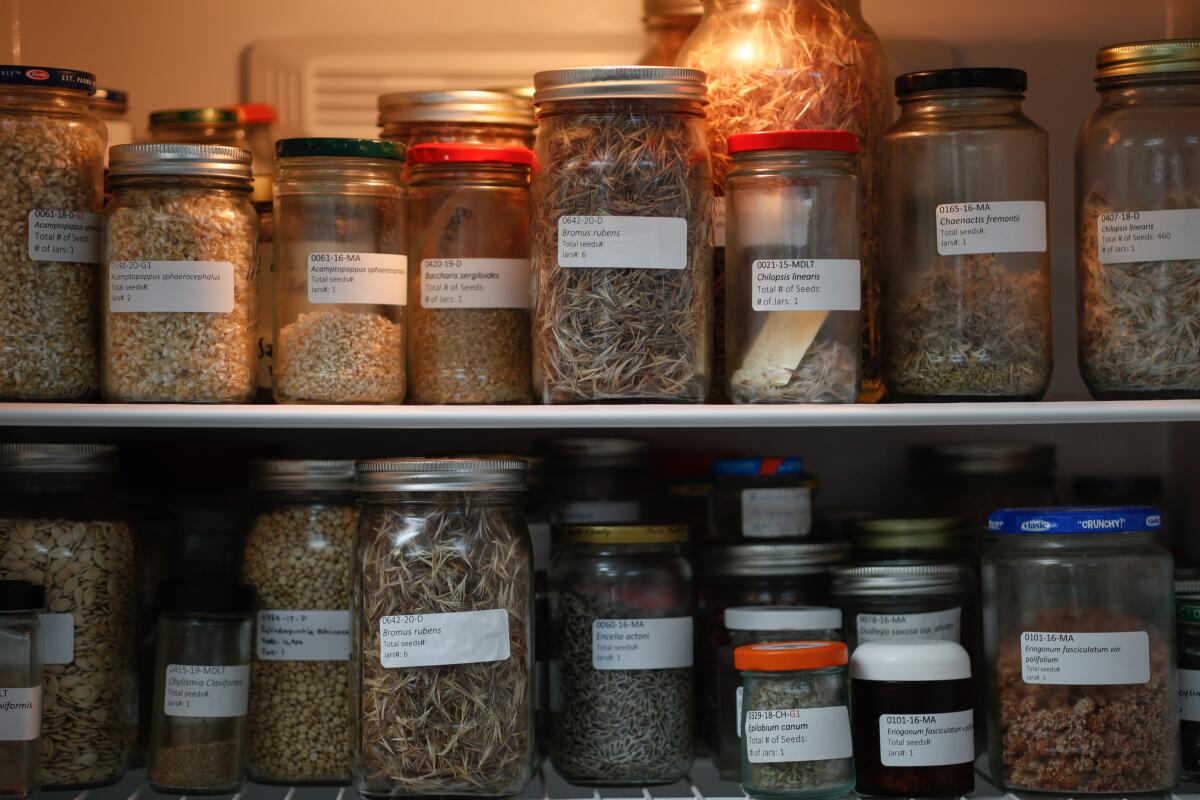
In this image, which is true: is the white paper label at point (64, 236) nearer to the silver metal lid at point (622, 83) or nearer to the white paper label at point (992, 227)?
the silver metal lid at point (622, 83)

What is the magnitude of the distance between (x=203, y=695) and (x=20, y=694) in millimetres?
161

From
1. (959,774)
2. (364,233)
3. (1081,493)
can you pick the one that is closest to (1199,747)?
(959,774)

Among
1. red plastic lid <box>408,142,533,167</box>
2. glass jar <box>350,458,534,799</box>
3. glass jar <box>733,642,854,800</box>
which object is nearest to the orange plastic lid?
glass jar <box>733,642,854,800</box>

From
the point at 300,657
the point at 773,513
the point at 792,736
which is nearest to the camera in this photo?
the point at 792,736

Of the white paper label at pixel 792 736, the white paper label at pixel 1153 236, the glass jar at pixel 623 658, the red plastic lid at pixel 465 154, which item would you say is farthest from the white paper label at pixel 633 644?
the white paper label at pixel 1153 236

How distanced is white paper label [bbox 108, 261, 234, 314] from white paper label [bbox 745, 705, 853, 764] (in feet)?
2.14

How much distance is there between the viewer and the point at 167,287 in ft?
3.89

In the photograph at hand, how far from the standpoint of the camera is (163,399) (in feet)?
3.90

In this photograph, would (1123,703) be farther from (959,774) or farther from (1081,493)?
(1081,493)

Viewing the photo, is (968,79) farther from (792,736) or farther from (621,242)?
(792,736)

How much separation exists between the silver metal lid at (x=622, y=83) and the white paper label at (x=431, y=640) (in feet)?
1.67

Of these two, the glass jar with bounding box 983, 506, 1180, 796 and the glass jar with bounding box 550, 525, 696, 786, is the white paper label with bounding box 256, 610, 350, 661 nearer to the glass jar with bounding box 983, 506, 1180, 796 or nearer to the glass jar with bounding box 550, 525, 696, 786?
the glass jar with bounding box 550, 525, 696, 786

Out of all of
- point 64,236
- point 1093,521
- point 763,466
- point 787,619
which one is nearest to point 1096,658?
point 1093,521

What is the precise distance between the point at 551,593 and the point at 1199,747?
664 mm
